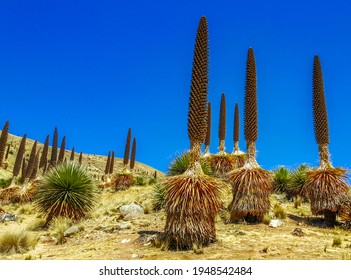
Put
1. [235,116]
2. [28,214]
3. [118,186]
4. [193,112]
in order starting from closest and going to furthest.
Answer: [193,112] < [28,214] < [235,116] < [118,186]

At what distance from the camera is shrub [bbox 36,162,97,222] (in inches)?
721

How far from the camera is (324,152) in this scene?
16.5m

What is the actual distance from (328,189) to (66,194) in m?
12.2

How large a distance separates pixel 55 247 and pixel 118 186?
1961 centimetres

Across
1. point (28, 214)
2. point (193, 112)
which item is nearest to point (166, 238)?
point (193, 112)

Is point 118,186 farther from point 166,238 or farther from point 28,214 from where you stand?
point 166,238

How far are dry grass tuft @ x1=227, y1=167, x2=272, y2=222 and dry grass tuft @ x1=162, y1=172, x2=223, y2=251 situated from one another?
164 inches

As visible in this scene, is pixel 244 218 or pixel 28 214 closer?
pixel 244 218

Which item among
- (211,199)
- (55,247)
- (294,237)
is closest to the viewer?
(211,199)

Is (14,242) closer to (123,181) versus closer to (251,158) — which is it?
(251,158)

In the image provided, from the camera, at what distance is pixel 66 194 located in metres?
18.5

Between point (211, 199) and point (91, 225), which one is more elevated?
point (211, 199)

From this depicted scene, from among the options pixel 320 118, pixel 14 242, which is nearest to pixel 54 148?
pixel 14 242

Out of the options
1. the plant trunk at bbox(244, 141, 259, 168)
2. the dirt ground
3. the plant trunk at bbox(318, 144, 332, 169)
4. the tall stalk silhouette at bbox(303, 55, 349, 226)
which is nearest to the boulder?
the dirt ground
